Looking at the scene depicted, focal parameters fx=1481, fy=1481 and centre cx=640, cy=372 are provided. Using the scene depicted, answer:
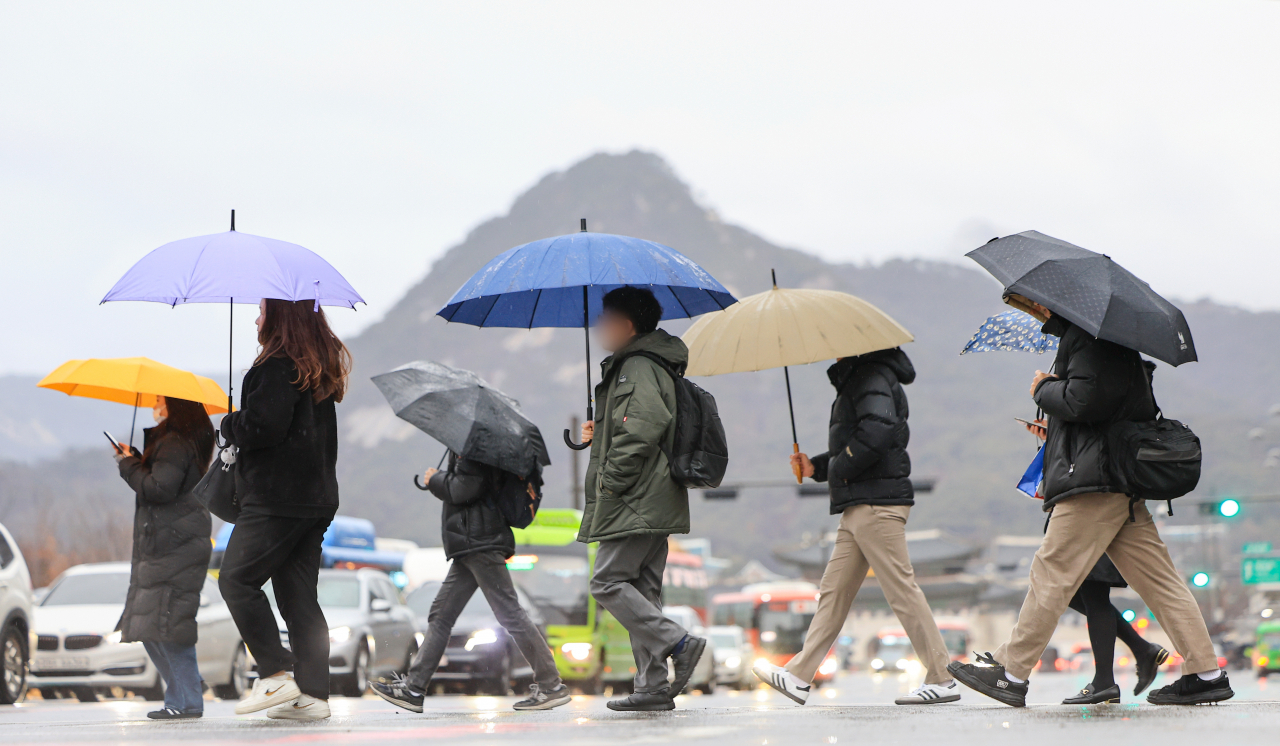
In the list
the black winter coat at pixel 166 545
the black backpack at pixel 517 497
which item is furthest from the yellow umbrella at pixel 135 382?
the black backpack at pixel 517 497

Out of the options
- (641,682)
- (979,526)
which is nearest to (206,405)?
(641,682)

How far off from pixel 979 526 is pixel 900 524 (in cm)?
16077

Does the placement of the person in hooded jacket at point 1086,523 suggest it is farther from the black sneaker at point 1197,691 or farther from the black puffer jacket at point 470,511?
the black puffer jacket at point 470,511

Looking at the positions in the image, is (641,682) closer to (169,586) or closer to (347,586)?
(169,586)

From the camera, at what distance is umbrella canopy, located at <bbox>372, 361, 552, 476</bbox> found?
28.3ft

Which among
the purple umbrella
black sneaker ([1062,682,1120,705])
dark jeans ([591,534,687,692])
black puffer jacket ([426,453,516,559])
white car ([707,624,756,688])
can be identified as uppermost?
the purple umbrella

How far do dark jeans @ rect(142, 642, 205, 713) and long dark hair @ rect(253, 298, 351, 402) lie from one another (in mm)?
2238

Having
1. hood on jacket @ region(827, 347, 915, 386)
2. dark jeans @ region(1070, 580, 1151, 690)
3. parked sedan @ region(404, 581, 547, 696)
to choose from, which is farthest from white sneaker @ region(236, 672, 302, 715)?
parked sedan @ region(404, 581, 547, 696)

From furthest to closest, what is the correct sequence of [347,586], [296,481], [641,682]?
[347,586] → [641,682] → [296,481]

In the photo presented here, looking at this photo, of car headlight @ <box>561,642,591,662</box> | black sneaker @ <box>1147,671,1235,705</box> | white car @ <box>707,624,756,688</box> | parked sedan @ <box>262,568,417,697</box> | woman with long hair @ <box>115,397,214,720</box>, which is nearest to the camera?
black sneaker @ <box>1147,671,1235,705</box>

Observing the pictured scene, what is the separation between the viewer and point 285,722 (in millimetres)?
6949

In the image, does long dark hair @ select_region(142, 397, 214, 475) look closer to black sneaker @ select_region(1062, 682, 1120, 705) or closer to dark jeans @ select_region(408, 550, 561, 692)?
dark jeans @ select_region(408, 550, 561, 692)

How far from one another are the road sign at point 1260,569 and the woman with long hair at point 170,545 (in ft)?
92.8

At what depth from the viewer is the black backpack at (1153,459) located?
6.59 m
